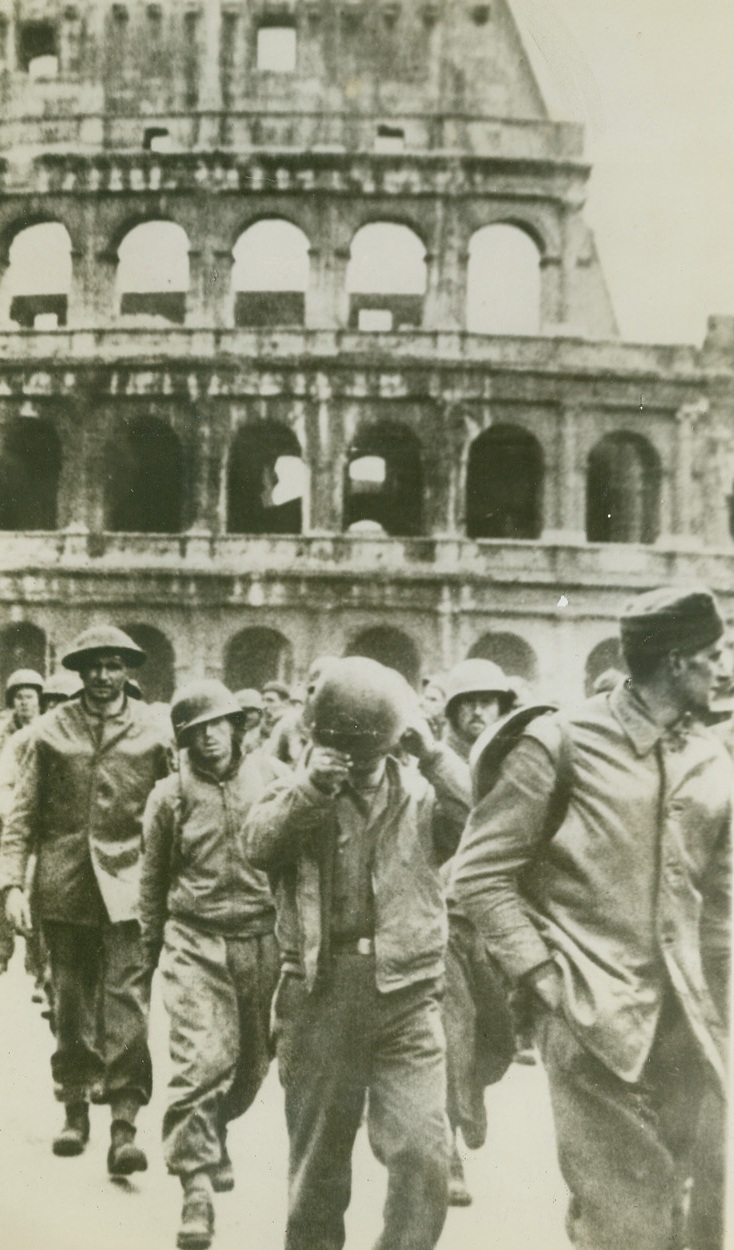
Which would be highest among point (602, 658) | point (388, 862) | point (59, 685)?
point (602, 658)

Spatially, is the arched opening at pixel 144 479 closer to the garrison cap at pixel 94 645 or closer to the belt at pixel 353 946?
the garrison cap at pixel 94 645

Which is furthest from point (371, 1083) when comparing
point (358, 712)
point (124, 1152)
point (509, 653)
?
point (509, 653)

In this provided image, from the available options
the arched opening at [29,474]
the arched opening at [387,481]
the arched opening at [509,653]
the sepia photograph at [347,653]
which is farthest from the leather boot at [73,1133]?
the arched opening at [387,481]

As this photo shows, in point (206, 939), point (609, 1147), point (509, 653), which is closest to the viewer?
point (609, 1147)

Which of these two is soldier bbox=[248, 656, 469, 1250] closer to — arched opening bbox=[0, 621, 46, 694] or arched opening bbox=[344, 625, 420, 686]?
arched opening bbox=[0, 621, 46, 694]

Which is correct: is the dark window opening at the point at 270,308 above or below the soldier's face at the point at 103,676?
above

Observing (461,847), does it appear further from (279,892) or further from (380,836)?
(279,892)

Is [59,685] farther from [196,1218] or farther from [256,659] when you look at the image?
[196,1218]
